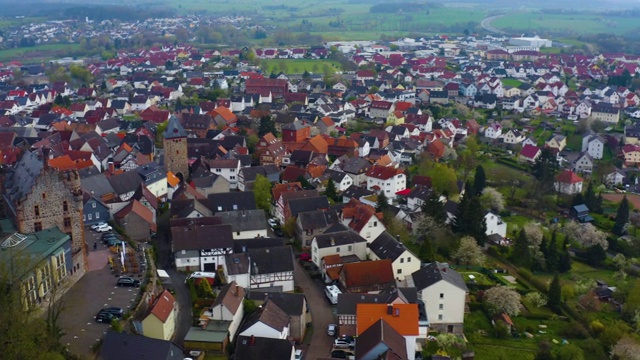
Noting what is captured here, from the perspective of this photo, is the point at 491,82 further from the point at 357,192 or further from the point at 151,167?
the point at 151,167

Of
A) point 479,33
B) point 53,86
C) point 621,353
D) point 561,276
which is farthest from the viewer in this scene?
point 479,33

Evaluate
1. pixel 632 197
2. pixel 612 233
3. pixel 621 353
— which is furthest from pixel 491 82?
pixel 621 353

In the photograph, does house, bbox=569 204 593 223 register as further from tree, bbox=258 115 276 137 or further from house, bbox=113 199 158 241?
house, bbox=113 199 158 241

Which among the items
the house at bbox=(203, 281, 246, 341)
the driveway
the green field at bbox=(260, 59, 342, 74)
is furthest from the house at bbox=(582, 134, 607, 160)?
the green field at bbox=(260, 59, 342, 74)

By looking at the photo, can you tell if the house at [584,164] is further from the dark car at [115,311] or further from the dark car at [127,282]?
the dark car at [115,311]

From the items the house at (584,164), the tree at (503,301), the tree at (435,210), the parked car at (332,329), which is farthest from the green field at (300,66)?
the parked car at (332,329)

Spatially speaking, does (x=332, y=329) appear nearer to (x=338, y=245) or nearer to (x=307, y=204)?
(x=338, y=245)

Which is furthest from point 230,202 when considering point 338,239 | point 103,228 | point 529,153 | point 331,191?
point 529,153
